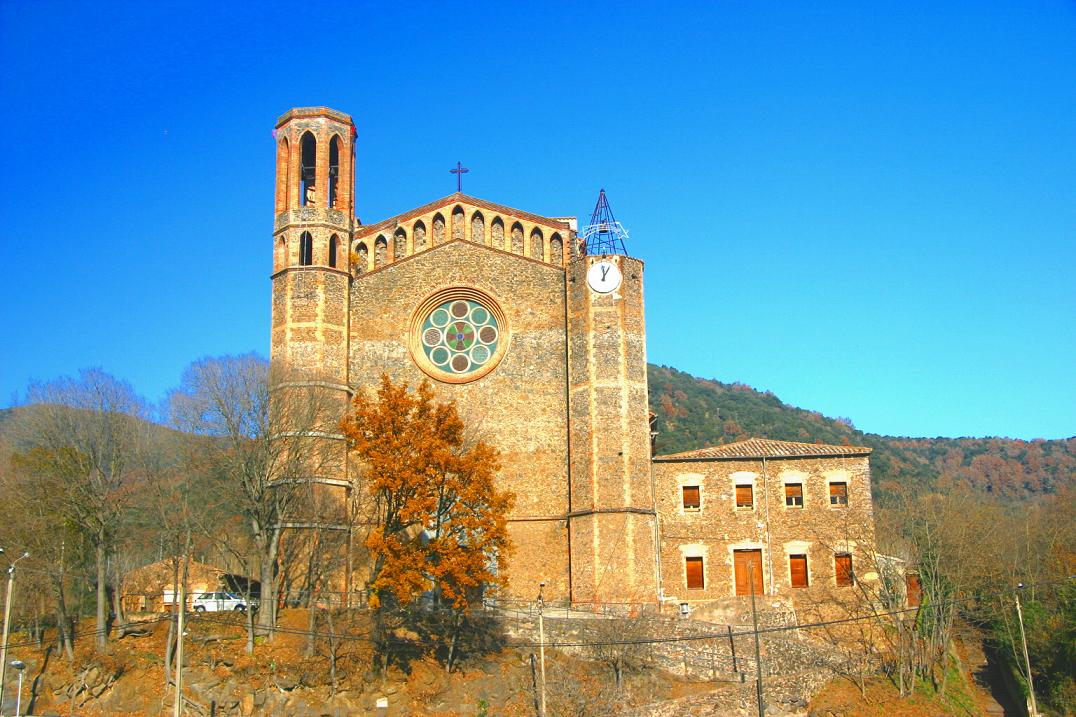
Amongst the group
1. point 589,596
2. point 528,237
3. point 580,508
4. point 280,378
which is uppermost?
point 528,237

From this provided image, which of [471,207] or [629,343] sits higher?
[471,207]

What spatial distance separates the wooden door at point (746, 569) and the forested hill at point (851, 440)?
50980 millimetres

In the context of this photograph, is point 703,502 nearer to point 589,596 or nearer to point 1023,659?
point 589,596

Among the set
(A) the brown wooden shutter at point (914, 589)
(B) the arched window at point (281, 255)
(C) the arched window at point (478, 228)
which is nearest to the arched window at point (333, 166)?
(B) the arched window at point (281, 255)

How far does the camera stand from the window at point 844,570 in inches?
1699

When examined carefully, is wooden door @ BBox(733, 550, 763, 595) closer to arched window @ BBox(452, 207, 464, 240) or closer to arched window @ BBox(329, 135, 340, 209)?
arched window @ BBox(452, 207, 464, 240)

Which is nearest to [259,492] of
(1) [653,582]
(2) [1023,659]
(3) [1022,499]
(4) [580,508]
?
(4) [580,508]

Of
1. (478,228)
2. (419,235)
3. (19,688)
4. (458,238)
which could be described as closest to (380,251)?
(419,235)

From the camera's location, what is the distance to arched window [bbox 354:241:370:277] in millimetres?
48125

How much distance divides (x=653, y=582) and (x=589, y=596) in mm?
2631

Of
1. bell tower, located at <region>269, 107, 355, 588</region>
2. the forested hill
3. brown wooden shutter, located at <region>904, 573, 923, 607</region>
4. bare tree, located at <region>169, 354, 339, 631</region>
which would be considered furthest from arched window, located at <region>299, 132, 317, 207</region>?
the forested hill

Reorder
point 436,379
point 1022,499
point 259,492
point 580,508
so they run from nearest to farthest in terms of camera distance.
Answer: point 259,492
point 580,508
point 436,379
point 1022,499

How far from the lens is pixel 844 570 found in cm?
4328

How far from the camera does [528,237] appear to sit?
47.7 metres
